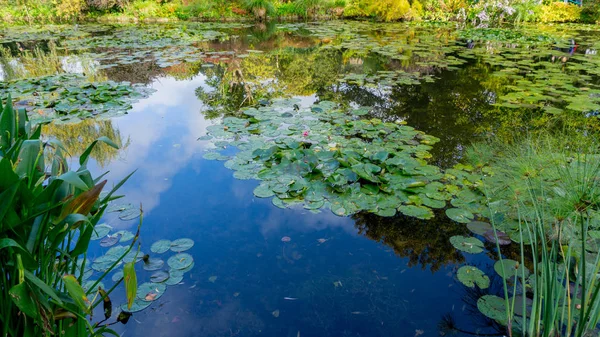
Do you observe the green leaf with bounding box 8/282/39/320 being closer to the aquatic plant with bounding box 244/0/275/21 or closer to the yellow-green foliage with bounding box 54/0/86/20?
the aquatic plant with bounding box 244/0/275/21

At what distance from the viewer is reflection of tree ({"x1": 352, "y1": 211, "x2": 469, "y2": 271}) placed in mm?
2150

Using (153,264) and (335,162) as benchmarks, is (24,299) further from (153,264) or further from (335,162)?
(335,162)

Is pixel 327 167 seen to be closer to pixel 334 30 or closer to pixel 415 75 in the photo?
pixel 415 75

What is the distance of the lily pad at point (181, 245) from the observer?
218 cm

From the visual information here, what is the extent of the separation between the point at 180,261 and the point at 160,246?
0.70 feet

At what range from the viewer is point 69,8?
1371 centimetres

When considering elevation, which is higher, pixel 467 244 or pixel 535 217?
pixel 535 217

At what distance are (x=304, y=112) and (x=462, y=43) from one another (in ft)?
22.1

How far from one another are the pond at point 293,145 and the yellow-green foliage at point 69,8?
6353mm

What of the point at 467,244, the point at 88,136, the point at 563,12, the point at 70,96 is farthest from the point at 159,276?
the point at 563,12

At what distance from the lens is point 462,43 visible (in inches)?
354

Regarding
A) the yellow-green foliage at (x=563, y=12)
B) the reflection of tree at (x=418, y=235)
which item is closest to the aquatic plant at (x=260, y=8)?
the yellow-green foliage at (x=563, y=12)

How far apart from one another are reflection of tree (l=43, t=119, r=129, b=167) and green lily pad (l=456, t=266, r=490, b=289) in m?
3.16

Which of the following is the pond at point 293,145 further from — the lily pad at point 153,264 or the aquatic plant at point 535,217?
the aquatic plant at point 535,217
